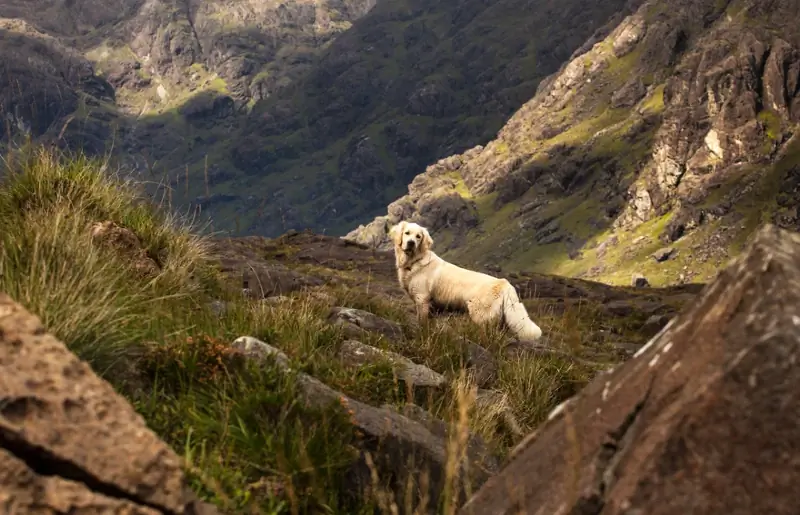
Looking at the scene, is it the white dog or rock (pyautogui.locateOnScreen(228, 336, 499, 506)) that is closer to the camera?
rock (pyautogui.locateOnScreen(228, 336, 499, 506))

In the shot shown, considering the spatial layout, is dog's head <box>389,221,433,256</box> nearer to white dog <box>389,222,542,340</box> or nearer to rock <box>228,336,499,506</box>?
white dog <box>389,222,542,340</box>

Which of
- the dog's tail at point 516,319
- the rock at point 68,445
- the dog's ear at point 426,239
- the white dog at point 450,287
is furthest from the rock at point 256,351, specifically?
the dog's ear at point 426,239

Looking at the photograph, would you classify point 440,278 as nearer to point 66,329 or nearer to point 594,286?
point 66,329

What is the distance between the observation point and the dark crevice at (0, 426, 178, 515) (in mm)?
3244

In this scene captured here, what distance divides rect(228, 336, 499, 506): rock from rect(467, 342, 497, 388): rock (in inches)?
134

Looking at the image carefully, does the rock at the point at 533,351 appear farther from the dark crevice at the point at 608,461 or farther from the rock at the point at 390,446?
the dark crevice at the point at 608,461

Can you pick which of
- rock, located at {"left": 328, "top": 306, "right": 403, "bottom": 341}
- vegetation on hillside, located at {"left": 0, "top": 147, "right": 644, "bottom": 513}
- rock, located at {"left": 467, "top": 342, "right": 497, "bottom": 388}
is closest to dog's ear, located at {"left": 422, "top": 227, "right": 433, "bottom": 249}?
rock, located at {"left": 328, "top": 306, "right": 403, "bottom": 341}

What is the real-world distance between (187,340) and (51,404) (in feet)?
7.30

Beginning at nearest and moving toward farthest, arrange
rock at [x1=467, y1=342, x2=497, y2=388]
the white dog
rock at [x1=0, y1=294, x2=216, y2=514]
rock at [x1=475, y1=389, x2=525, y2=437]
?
rock at [x1=0, y1=294, x2=216, y2=514]
rock at [x1=475, y1=389, x2=525, y2=437]
rock at [x1=467, y1=342, x2=497, y2=388]
the white dog

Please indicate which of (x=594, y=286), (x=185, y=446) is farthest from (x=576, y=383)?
(x=594, y=286)

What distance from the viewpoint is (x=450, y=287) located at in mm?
16734

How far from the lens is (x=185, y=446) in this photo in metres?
4.38

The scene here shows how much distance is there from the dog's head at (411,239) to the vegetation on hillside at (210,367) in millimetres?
7128

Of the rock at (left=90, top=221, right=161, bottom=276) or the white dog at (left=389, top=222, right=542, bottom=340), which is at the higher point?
the rock at (left=90, top=221, right=161, bottom=276)
